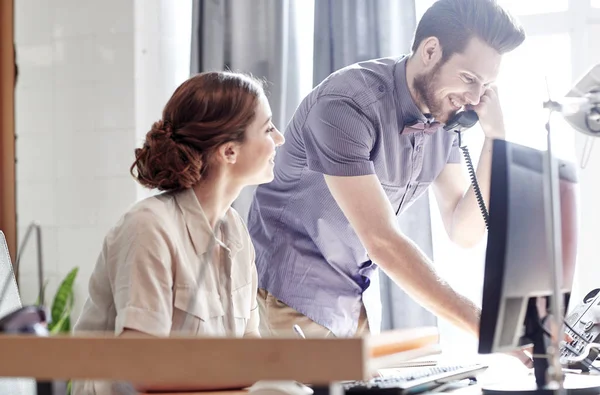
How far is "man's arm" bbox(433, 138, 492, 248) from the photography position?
2340mm

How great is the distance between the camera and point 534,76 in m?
2.94

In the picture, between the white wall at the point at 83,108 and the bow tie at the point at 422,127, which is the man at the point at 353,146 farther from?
the white wall at the point at 83,108

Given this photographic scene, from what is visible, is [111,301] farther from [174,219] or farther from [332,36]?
[332,36]

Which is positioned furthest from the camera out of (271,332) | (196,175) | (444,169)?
(444,169)

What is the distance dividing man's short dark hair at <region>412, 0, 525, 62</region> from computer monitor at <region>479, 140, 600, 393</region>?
0.88 metres

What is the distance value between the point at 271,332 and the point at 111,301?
620 mm

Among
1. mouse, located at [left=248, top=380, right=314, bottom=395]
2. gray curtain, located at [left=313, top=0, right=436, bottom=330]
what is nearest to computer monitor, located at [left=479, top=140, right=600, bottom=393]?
mouse, located at [left=248, top=380, right=314, bottom=395]

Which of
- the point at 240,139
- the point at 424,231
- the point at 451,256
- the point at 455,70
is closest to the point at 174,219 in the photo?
the point at 240,139

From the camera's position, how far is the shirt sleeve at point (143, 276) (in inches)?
59.3

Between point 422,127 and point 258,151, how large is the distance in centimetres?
53

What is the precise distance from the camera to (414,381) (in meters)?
1.33

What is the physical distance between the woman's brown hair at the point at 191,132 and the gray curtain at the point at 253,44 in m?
1.15

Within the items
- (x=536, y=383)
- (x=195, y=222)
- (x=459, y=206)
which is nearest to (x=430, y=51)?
(x=459, y=206)

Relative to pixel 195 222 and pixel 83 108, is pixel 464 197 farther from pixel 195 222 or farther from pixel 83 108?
pixel 83 108
